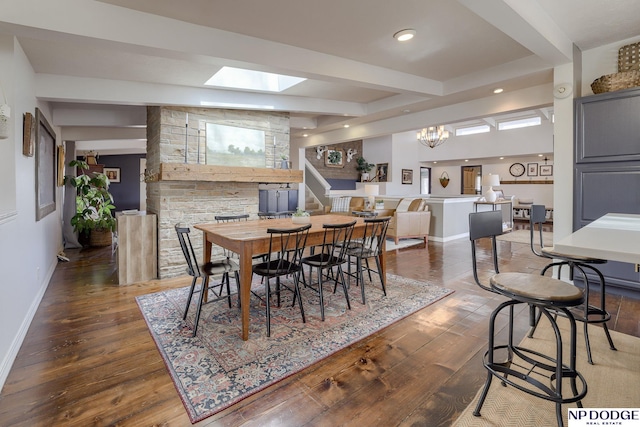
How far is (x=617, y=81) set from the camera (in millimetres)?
3123

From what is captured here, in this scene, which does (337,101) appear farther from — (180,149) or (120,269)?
(120,269)

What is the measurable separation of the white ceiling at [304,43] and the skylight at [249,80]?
14 cm

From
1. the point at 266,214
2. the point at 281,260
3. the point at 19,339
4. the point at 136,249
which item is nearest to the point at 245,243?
the point at 281,260

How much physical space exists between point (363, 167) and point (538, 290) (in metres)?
10.4

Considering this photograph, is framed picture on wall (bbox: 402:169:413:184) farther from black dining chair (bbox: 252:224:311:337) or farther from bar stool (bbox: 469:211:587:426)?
bar stool (bbox: 469:211:587:426)

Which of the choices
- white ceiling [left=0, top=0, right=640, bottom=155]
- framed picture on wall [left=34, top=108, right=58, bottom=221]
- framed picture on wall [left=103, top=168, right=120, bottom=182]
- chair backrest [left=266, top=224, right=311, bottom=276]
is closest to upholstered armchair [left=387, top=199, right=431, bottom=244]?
white ceiling [left=0, top=0, right=640, bottom=155]

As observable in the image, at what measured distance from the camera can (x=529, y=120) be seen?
32.6 ft

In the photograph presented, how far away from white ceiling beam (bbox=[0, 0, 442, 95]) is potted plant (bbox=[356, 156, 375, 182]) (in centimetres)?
792

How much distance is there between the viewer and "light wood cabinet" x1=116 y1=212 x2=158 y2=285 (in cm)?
387

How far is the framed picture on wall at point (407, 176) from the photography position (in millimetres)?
11773

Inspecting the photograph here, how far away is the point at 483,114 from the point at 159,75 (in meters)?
→ 4.39

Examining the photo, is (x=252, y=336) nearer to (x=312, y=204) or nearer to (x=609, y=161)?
(x=609, y=161)

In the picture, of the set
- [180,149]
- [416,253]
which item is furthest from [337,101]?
[416,253]

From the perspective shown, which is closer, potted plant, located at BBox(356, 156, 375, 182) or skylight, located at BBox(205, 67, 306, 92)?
skylight, located at BBox(205, 67, 306, 92)
